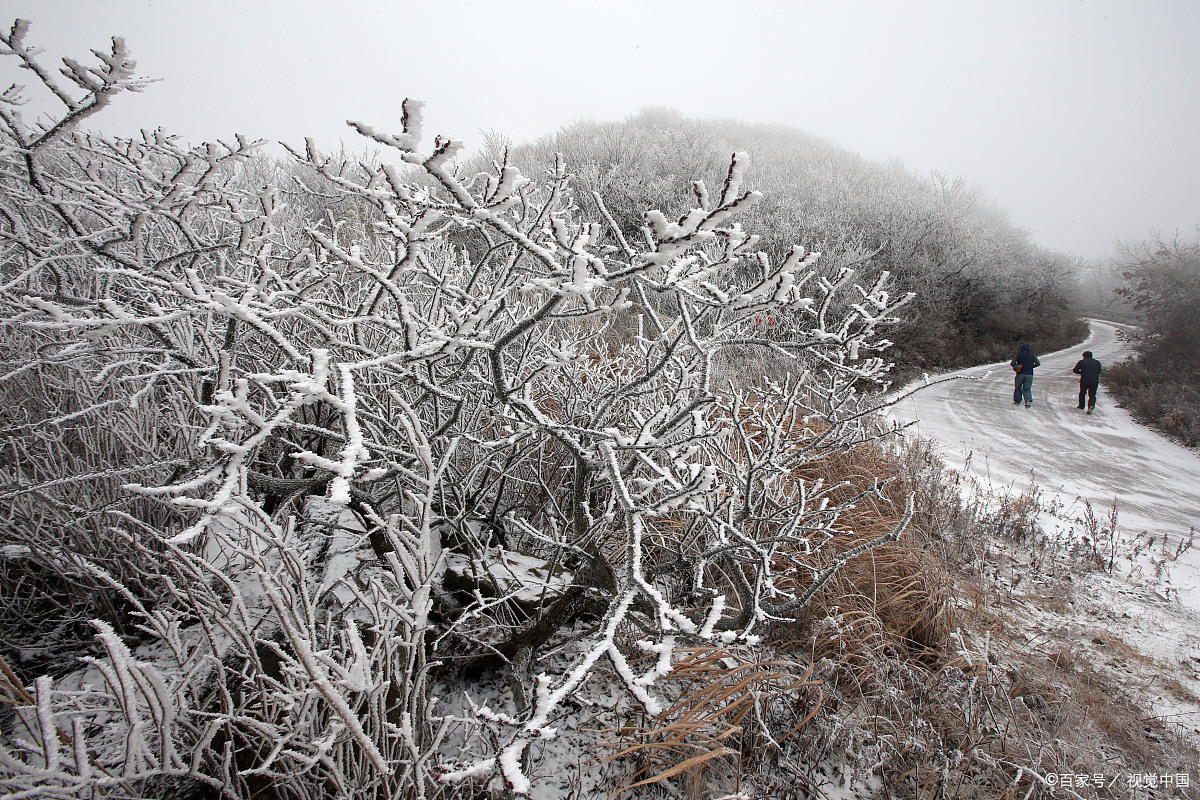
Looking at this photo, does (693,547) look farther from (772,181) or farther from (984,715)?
(772,181)

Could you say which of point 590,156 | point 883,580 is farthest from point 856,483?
point 590,156

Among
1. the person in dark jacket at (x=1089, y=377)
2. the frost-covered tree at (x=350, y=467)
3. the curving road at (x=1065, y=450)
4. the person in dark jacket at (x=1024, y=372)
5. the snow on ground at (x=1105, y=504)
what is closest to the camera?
the frost-covered tree at (x=350, y=467)

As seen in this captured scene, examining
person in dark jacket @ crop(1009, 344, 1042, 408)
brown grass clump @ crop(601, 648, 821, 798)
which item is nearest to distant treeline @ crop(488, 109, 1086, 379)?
person in dark jacket @ crop(1009, 344, 1042, 408)

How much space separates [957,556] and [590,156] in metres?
10.2

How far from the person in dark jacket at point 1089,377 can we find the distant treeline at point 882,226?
101 inches

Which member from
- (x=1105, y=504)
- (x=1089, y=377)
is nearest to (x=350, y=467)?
(x=1105, y=504)

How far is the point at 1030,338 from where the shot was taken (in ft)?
47.3

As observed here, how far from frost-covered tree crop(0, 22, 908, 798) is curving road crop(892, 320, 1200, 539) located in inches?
111

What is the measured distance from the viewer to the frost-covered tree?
921 mm

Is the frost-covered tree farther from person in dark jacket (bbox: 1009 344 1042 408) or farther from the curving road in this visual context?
person in dark jacket (bbox: 1009 344 1042 408)

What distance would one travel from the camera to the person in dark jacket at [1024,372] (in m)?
8.28

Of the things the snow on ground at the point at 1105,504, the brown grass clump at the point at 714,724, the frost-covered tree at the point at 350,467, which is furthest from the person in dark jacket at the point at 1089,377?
the brown grass clump at the point at 714,724

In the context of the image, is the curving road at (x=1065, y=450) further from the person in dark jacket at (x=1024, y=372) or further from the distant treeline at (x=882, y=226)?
the distant treeline at (x=882, y=226)

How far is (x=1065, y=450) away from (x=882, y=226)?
20.7 ft
